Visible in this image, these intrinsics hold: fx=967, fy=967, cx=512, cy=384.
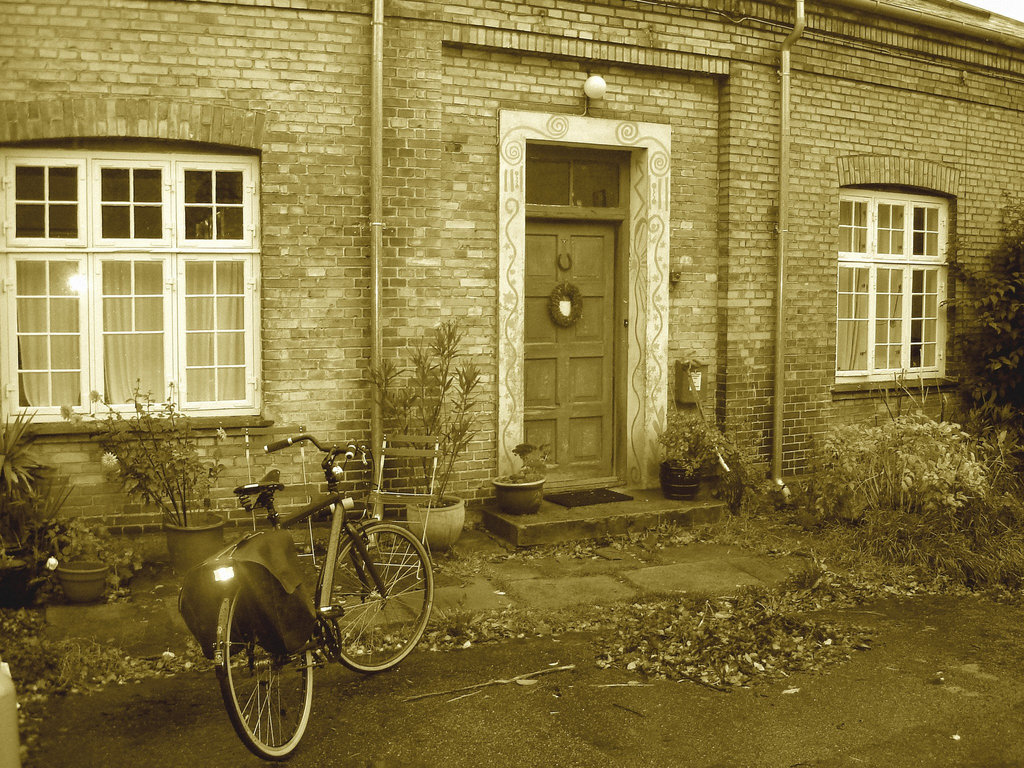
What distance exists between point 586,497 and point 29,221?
4.81 metres

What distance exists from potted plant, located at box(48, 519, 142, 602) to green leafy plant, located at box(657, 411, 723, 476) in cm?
435

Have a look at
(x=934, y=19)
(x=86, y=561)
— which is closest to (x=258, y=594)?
(x=86, y=561)

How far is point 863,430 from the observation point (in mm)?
8172

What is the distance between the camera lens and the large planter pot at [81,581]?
5.89 metres

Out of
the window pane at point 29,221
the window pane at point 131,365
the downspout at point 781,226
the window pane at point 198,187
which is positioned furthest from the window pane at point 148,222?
the downspout at point 781,226

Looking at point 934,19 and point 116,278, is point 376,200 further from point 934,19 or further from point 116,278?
point 934,19

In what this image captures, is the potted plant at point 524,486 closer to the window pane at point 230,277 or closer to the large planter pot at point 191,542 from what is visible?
the large planter pot at point 191,542

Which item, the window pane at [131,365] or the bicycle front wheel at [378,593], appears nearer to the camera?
the bicycle front wheel at [378,593]

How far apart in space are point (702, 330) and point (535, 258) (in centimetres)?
177

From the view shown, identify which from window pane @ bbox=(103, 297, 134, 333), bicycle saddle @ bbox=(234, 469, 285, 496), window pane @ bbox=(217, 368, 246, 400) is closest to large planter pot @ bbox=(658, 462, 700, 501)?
window pane @ bbox=(217, 368, 246, 400)

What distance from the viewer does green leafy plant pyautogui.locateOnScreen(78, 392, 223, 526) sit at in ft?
21.4

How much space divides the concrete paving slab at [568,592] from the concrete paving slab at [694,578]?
0.18 m

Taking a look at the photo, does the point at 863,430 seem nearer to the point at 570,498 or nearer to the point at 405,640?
the point at 570,498

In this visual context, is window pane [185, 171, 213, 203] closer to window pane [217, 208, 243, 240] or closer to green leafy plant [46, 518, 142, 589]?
window pane [217, 208, 243, 240]
